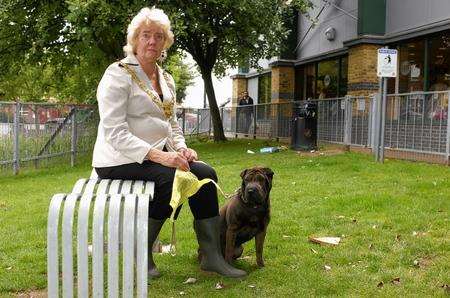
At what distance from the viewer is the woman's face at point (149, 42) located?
4406mm

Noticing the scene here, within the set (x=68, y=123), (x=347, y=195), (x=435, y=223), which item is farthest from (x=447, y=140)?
(x=68, y=123)

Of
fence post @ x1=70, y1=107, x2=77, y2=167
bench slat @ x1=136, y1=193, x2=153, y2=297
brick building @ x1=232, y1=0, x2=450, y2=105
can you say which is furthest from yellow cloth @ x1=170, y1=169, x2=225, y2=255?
brick building @ x1=232, y1=0, x2=450, y2=105

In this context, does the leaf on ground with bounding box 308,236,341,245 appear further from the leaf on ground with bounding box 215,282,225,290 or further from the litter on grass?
the leaf on ground with bounding box 215,282,225,290

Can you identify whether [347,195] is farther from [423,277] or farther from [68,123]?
[68,123]

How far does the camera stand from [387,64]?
11.1 m

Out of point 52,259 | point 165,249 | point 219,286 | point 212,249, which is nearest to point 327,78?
point 165,249

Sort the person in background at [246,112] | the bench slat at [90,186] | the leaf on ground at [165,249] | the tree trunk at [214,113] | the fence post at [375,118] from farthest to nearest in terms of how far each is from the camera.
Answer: the person in background at [246,112] → the tree trunk at [214,113] → the fence post at [375,118] → the leaf on ground at [165,249] → the bench slat at [90,186]

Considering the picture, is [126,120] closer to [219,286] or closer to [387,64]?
[219,286]

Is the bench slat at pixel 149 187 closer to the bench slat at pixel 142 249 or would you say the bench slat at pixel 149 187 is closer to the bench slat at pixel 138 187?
the bench slat at pixel 138 187

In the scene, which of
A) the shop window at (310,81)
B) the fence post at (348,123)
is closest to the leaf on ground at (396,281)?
the fence post at (348,123)

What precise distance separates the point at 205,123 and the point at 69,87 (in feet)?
28.4

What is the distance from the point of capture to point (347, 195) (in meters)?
8.16

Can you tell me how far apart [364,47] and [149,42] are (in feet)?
43.6

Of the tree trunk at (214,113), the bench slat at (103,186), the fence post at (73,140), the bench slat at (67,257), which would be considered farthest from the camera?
the tree trunk at (214,113)
